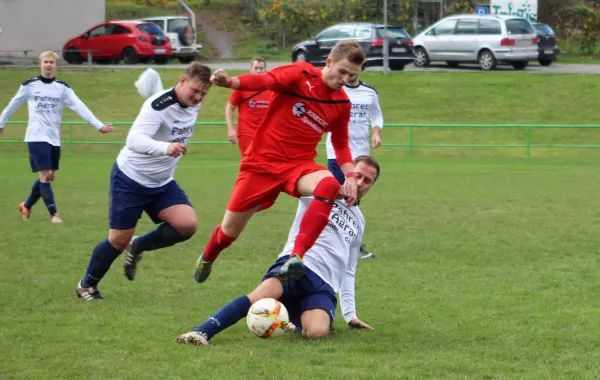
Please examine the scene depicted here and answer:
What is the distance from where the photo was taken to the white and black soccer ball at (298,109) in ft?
22.1

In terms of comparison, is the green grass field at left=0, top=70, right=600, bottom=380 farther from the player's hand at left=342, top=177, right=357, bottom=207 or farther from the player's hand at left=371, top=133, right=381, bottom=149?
the player's hand at left=371, top=133, right=381, bottom=149

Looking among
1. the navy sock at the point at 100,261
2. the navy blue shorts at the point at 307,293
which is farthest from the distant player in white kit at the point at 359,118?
the navy blue shorts at the point at 307,293

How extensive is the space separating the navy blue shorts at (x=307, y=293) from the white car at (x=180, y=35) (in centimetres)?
3142

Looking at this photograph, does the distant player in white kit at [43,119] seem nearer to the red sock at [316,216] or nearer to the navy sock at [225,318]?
the red sock at [316,216]

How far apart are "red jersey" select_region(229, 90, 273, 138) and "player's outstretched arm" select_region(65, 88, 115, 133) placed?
63.0 inches

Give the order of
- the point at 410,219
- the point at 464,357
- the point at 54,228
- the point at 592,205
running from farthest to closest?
the point at 592,205 < the point at 410,219 < the point at 54,228 < the point at 464,357

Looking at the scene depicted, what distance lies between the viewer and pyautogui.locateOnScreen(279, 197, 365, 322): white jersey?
6.68 m

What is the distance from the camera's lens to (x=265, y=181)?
686 cm

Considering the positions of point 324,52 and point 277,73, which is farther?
point 324,52

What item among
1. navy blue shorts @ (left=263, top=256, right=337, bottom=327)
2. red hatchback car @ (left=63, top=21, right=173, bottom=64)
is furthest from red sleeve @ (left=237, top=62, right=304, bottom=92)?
red hatchback car @ (left=63, top=21, right=173, bottom=64)

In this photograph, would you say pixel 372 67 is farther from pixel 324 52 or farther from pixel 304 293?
pixel 304 293

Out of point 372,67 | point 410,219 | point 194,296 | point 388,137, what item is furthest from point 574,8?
point 194,296

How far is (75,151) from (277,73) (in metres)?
20.0

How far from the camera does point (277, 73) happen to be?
6.56m
